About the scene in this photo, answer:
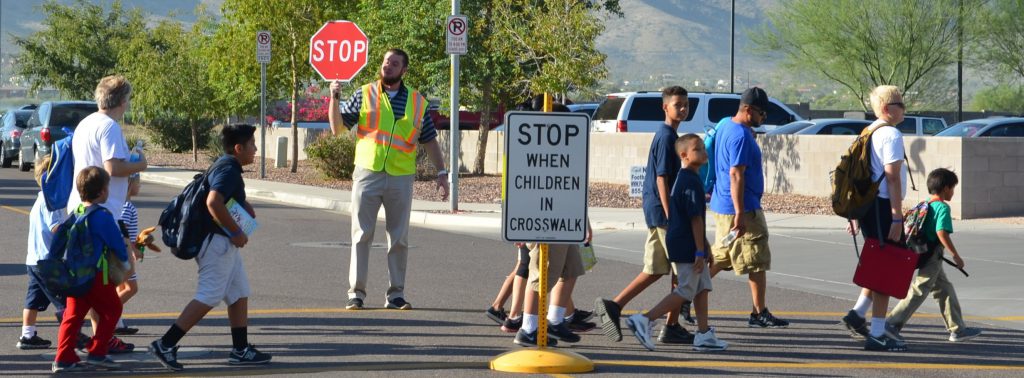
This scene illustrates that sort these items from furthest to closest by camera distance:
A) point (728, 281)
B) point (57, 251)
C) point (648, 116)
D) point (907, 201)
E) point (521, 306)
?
point (648, 116) < point (907, 201) < point (728, 281) < point (521, 306) < point (57, 251)

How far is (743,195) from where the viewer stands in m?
9.82

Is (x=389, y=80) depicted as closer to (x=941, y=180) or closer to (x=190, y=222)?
(x=190, y=222)

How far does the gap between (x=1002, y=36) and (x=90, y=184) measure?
45885 millimetres

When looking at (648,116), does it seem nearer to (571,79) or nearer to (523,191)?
(571,79)

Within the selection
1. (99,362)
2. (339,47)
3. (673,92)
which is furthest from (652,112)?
(99,362)

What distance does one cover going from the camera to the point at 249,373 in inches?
326

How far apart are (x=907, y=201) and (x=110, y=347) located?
47.6 feet

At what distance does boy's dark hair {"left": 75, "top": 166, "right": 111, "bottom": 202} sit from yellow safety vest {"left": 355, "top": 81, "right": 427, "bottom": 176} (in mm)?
3035

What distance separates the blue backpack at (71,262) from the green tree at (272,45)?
22.9 metres

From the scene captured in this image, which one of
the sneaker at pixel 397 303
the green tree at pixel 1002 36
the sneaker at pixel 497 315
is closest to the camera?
the sneaker at pixel 497 315

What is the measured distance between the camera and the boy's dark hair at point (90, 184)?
323 inches

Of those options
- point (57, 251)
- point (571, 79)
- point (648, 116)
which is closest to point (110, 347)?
point (57, 251)

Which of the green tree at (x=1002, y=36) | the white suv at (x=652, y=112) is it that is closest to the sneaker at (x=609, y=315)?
the white suv at (x=652, y=112)

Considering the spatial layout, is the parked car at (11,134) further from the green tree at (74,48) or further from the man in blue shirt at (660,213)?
the man in blue shirt at (660,213)
